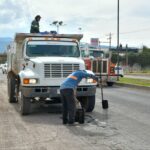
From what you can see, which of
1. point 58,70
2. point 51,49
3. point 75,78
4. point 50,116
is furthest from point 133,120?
point 51,49

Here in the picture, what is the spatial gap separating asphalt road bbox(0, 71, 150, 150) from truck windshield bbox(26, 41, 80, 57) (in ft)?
6.10

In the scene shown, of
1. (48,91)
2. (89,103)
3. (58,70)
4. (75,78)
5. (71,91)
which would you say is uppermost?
(58,70)

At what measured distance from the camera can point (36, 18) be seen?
16.6 m

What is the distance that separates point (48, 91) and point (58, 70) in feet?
2.55

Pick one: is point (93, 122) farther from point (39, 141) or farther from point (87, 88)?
point (39, 141)

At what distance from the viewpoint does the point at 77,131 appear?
34.9ft

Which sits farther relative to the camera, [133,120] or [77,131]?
[133,120]

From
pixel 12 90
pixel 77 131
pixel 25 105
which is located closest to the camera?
pixel 77 131

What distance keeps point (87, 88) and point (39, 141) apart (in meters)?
4.86

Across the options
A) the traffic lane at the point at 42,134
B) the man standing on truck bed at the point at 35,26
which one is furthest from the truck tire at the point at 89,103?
the man standing on truck bed at the point at 35,26

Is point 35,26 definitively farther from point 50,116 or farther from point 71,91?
point 71,91

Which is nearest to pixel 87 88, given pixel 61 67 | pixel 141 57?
pixel 61 67

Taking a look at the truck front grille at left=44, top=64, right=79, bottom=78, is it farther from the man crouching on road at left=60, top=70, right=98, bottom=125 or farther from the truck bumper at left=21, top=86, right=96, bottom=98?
the man crouching on road at left=60, top=70, right=98, bottom=125

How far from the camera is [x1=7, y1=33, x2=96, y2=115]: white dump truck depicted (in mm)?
13672
